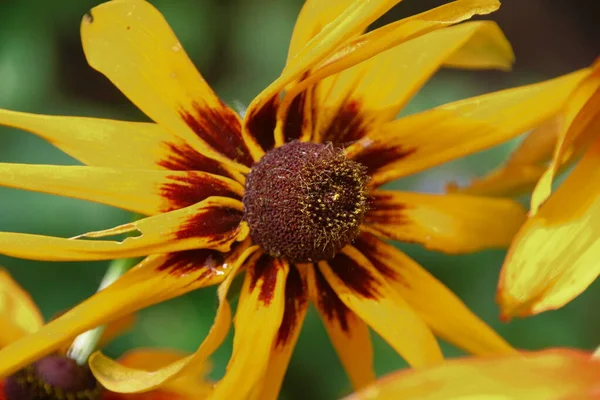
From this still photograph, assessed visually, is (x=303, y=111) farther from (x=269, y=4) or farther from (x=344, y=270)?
(x=269, y=4)

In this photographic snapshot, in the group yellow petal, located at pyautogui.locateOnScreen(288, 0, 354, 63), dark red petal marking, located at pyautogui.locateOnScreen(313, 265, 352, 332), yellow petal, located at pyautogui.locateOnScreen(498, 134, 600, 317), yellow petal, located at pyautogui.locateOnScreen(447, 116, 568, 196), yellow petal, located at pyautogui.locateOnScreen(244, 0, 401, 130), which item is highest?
yellow petal, located at pyautogui.locateOnScreen(288, 0, 354, 63)

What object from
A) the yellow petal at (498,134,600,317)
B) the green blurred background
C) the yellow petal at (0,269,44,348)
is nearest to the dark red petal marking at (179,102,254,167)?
the yellow petal at (498,134,600,317)

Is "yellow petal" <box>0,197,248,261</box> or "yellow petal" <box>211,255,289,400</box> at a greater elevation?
"yellow petal" <box>0,197,248,261</box>

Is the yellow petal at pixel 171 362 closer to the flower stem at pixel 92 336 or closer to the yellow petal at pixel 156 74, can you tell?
the flower stem at pixel 92 336

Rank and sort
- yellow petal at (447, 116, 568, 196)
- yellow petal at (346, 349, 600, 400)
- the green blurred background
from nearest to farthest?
yellow petal at (346, 349, 600, 400)
yellow petal at (447, 116, 568, 196)
the green blurred background

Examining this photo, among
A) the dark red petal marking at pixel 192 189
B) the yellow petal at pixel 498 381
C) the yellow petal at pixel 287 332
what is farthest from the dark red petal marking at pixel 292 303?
the yellow petal at pixel 498 381

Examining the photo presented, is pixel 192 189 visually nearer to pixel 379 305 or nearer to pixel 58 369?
pixel 379 305

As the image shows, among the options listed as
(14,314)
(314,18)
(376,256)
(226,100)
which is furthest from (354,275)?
(226,100)

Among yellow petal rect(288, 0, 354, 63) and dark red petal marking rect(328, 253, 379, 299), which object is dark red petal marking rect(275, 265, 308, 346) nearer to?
dark red petal marking rect(328, 253, 379, 299)

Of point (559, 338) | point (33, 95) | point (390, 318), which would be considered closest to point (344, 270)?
point (390, 318)
